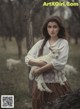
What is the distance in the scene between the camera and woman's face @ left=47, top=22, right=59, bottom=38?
2.23 metres

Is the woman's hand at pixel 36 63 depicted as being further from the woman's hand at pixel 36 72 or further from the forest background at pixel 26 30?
the forest background at pixel 26 30

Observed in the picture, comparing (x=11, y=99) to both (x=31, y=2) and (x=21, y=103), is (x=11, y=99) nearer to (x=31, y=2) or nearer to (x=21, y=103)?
(x=21, y=103)

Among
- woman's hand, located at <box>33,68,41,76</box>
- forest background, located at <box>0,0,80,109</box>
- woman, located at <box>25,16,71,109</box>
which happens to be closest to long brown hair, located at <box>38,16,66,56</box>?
woman, located at <box>25,16,71,109</box>

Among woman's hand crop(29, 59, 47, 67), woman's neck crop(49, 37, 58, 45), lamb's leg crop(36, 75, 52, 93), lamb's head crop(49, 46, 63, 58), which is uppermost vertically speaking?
woman's neck crop(49, 37, 58, 45)

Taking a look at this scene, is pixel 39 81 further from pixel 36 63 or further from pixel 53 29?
pixel 53 29

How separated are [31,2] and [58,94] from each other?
1.39 metres

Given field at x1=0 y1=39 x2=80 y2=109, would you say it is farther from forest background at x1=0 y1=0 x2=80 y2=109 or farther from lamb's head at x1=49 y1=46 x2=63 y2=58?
lamb's head at x1=49 y1=46 x2=63 y2=58

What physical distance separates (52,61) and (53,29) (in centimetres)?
21

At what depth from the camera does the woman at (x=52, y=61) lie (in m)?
2.20

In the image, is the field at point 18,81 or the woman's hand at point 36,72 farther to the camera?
the field at point 18,81

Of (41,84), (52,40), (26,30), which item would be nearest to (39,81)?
(41,84)

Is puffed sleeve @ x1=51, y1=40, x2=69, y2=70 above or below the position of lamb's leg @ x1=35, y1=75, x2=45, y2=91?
above

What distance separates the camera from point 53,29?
7.31 feet

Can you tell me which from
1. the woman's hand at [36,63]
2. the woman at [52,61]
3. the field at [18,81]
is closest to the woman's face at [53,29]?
the woman at [52,61]
